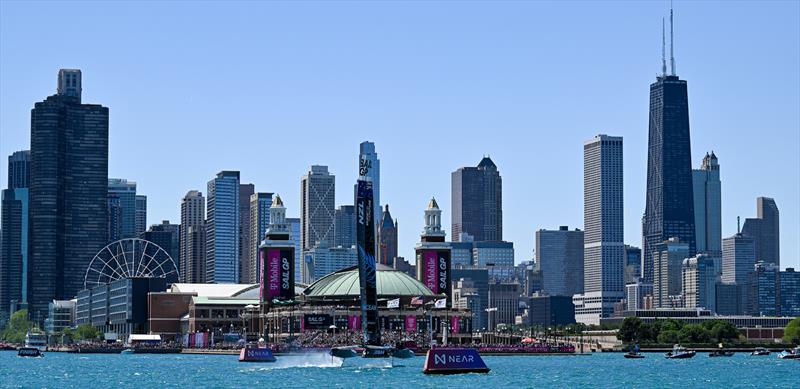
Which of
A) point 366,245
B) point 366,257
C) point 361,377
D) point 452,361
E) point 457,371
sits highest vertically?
point 366,245

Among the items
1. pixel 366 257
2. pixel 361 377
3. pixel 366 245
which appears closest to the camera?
pixel 361 377

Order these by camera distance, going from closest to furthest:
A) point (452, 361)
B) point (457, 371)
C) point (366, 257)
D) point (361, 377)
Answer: point (452, 361)
point (457, 371)
point (361, 377)
point (366, 257)

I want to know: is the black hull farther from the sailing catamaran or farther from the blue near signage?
the sailing catamaran

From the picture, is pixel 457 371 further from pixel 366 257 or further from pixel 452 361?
pixel 366 257

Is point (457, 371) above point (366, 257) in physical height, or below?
below

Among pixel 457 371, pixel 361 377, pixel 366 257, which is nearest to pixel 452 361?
pixel 457 371

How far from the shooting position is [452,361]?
150m

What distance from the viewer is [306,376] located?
516 feet

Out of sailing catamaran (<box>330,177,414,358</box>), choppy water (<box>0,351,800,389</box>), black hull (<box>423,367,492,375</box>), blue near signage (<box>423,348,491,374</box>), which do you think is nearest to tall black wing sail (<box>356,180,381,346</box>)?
sailing catamaran (<box>330,177,414,358</box>)

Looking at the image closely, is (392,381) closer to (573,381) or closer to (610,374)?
(573,381)

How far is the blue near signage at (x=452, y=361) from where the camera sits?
484 feet

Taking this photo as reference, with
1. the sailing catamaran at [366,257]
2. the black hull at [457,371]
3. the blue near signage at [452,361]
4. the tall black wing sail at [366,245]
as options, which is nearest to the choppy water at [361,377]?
the black hull at [457,371]

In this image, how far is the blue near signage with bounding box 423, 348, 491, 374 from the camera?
484ft

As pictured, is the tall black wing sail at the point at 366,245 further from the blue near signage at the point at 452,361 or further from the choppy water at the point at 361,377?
the blue near signage at the point at 452,361
